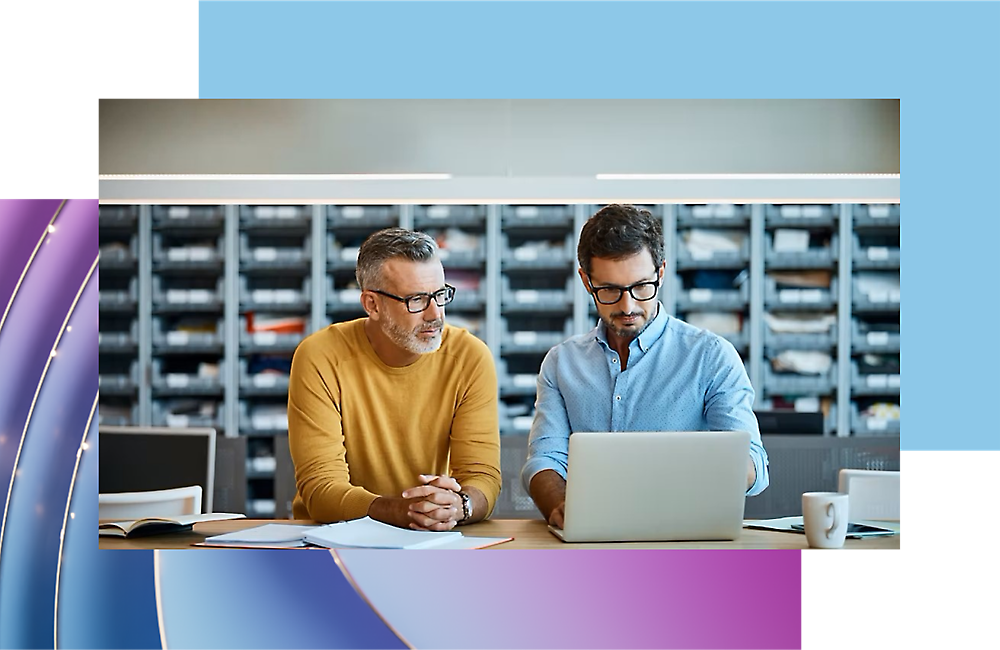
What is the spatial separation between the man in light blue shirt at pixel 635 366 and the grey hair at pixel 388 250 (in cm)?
41

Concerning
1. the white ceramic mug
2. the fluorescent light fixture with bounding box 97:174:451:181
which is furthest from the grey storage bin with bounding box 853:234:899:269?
the fluorescent light fixture with bounding box 97:174:451:181

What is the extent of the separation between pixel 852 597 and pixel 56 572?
1905 millimetres

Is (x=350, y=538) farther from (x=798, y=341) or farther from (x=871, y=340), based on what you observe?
(x=871, y=340)

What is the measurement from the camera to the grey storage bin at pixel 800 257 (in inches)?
119

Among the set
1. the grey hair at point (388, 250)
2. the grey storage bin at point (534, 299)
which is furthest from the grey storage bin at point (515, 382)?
the grey hair at point (388, 250)

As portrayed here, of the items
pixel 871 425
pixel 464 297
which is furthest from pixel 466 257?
pixel 871 425

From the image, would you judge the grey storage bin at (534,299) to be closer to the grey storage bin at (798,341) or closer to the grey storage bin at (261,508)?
the grey storage bin at (798,341)

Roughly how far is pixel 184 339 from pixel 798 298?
174 cm

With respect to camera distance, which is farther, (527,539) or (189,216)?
(189,216)

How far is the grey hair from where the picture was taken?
2.72m

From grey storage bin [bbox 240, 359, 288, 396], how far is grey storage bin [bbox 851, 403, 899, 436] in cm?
161

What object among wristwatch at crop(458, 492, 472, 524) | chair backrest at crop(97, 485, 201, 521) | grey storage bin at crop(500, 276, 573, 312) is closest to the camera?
wristwatch at crop(458, 492, 472, 524)

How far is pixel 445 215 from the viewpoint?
298 centimetres

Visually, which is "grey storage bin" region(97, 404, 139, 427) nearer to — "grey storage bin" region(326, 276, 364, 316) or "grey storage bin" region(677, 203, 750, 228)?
"grey storage bin" region(326, 276, 364, 316)
